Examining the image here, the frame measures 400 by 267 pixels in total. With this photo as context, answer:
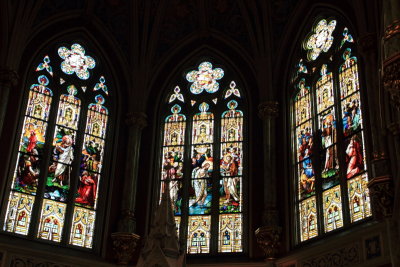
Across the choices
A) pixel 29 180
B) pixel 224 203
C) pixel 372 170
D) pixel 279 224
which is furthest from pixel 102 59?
pixel 372 170

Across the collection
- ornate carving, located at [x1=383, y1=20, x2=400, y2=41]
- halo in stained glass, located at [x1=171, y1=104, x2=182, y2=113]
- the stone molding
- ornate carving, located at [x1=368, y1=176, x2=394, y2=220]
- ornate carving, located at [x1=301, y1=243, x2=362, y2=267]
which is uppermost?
halo in stained glass, located at [x1=171, y1=104, x2=182, y2=113]

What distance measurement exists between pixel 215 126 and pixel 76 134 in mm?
3676

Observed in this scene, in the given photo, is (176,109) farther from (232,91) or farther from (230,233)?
(230,233)

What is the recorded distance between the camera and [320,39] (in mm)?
15734

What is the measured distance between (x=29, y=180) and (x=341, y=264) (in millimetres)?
7489

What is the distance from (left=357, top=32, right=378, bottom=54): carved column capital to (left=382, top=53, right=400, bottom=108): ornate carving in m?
5.15

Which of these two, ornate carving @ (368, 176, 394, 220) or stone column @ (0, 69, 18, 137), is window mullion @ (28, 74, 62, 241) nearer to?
stone column @ (0, 69, 18, 137)

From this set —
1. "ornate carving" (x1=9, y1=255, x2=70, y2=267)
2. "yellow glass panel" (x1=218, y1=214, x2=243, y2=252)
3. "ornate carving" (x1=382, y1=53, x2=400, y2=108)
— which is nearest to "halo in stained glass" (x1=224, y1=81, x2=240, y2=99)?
"yellow glass panel" (x1=218, y1=214, x2=243, y2=252)

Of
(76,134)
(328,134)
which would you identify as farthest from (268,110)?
(76,134)

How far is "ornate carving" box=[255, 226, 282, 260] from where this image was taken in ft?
45.6

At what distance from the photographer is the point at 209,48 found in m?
17.6

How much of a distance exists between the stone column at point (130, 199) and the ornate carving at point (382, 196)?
5.93 meters

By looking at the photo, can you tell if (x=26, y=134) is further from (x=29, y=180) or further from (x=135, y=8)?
(x=135, y=8)

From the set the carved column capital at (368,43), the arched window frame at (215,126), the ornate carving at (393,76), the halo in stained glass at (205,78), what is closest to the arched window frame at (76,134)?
the arched window frame at (215,126)
